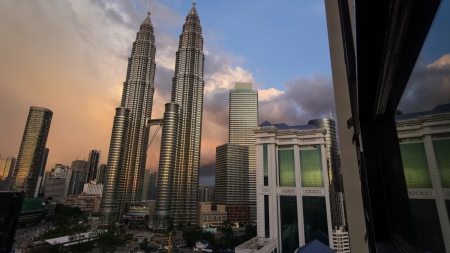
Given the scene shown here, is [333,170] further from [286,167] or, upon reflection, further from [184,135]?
[286,167]

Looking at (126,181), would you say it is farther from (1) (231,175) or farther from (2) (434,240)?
(2) (434,240)

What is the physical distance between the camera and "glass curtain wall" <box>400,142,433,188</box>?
1.31 feet

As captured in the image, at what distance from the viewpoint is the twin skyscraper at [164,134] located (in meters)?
23.6

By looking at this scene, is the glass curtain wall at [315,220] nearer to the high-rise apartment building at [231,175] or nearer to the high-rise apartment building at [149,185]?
the high-rise apartment building at [231,175]

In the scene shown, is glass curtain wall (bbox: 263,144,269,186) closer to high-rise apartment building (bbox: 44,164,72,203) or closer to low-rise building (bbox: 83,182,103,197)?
high-rise apartment building (bbox: 44,164,72,203)

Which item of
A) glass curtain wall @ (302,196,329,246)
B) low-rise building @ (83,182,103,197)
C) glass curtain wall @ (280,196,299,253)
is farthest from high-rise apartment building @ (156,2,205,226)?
low-rise building @ (83,182,103,197)

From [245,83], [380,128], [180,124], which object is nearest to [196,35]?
[180,124]

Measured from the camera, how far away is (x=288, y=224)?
13477 millimetres

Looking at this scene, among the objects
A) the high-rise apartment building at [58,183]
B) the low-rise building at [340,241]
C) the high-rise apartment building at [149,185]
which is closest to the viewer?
the low-rise building at [340,241]

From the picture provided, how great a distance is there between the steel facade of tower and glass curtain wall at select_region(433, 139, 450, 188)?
27.9 metres

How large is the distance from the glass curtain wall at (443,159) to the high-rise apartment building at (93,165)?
58348mm

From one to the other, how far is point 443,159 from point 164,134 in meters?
24.8

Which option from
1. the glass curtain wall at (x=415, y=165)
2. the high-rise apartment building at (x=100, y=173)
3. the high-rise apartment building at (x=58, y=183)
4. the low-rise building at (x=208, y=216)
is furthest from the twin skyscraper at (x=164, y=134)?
the high-rise apartment building at (x=100, y=173)

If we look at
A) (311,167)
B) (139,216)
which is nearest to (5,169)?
(139,216)
